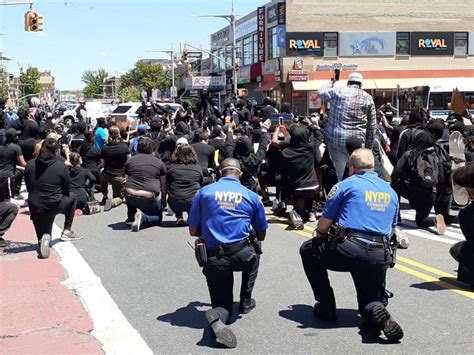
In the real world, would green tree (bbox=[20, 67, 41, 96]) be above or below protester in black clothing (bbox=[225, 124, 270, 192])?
above

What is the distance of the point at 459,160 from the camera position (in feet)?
36.2

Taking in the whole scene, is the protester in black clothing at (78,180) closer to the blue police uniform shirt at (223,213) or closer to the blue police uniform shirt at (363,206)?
the blue police uniform shirt at (223,213)

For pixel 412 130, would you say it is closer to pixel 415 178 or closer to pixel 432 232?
pixel 415 178

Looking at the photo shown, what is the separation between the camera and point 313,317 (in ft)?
20.5

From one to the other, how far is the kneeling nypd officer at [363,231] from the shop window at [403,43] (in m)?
52.4

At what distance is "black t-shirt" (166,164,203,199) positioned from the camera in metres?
11.4

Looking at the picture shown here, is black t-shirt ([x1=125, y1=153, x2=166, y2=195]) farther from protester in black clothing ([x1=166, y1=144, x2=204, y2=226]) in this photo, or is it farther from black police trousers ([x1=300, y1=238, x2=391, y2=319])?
black police trousers ([x1=300, y1=238, x2=391, y2=319])

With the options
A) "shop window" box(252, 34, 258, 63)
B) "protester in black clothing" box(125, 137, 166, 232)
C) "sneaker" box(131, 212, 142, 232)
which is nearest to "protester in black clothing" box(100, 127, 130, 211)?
"protester in black clothing" box(125, 137, 166, 232)

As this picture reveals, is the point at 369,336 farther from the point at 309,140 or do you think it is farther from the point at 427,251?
the point at 309,140

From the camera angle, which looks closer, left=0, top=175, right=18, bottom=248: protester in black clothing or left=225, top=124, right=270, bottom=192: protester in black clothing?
left=0, top=175, right=18, bottom=248: protester in black clothing

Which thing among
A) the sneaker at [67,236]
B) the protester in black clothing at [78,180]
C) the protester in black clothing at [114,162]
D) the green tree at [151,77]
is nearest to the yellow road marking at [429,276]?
the sneaker at [67,236]

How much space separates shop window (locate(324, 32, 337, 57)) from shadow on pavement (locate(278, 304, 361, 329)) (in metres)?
49.6

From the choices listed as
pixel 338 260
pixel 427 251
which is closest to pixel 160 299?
pixel 338 260

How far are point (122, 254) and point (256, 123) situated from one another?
5.44 meters
